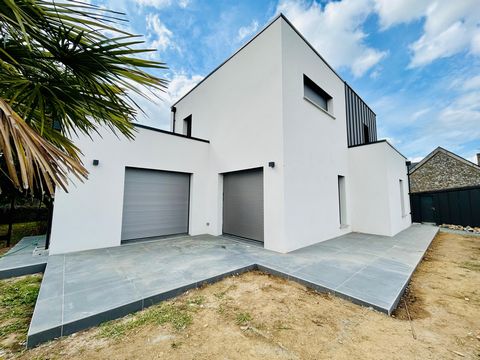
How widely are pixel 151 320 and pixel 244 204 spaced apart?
403 centimetres

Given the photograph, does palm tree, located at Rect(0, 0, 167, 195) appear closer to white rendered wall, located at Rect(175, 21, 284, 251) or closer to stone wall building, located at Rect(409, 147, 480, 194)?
white rendered wall, located at Rect(175, 21, 284, 251)

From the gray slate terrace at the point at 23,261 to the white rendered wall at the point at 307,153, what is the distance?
5129mm

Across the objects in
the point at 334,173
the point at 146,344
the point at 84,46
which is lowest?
the point at 146,344

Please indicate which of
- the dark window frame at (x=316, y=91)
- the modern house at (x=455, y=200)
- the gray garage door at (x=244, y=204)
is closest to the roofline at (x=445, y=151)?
the modern house at (x=455, y=200)

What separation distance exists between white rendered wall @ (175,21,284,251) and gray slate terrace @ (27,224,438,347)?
46.0 inches

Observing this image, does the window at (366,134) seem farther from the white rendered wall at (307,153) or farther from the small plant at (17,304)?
the small plant at (17,304)

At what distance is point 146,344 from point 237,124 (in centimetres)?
567

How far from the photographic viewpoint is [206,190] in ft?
23.4

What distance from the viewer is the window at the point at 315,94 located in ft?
20.7

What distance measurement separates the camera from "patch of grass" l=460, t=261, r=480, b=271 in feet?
13.6

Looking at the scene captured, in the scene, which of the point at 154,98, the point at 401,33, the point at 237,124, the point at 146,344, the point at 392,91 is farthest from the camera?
the point at 392,91

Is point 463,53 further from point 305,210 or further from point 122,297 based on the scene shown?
point 122,297

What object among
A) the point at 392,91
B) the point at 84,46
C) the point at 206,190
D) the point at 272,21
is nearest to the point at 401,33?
the point at 392,91

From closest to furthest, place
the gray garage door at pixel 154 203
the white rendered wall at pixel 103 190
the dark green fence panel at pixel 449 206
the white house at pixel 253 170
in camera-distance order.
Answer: the white rendered wall at pixel 103 190, the white house at pixel 253 170, the gray garage door at pixel 154 203, the dark green fence panel at pixel 449 206
